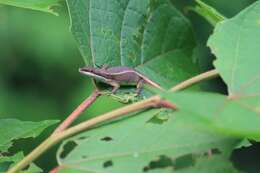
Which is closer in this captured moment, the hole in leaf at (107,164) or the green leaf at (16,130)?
the hole in leaf at (107,164)

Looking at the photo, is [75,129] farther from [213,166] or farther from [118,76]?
[118,76]

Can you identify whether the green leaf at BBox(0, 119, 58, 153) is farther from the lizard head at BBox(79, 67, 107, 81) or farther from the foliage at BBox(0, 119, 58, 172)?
the lizard head at BBox(79, 67, 107, 81)

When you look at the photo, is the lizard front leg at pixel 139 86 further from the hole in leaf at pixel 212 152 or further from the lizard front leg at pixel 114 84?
the hole in leaf at pixel 212 152

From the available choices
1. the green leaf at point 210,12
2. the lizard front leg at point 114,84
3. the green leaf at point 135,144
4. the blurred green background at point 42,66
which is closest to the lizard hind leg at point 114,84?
the lizard front leg at point 114,84

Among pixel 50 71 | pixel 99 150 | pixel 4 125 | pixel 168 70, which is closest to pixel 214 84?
pixel 50 71

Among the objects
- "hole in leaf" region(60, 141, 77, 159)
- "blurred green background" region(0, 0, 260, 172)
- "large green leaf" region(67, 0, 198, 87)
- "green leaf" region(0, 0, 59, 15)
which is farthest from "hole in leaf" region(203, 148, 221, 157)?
"blurred green background" region(0, 0, 260, 172)

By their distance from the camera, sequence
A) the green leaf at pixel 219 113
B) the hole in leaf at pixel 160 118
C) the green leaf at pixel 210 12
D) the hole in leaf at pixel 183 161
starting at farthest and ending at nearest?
the green leaf at pixel 210 12, the hole in leaf at pixel 160 118, the hole in leaf at pixel 183 161, the green leaf at pixel 219 113
